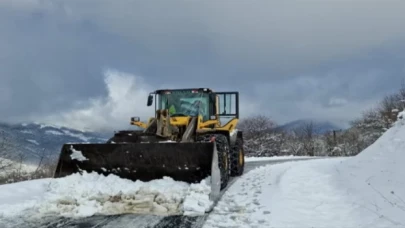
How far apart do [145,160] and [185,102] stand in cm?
350

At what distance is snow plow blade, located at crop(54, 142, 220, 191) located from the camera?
7.36m

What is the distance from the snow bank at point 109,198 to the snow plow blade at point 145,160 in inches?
7.4

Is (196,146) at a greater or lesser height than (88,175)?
greater

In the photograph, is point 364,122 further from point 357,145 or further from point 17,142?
point 17,142

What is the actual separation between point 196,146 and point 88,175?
2125mm

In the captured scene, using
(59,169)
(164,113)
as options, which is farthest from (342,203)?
(59,169)

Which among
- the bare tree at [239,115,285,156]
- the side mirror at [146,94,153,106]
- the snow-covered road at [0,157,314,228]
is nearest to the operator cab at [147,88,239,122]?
the side mirror at [146,94,153,106]

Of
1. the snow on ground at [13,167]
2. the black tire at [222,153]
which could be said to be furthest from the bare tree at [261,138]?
the black tire at [222,153]

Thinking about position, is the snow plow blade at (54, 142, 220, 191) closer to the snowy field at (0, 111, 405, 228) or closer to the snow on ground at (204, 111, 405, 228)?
the snowy field at (0, 111, 405, 228)

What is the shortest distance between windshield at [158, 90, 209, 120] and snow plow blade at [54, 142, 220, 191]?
3.11 m

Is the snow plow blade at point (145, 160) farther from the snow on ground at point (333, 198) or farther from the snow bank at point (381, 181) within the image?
the snow bank at point (381, 181)

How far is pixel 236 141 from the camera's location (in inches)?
479

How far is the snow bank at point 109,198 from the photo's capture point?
6.37 metres

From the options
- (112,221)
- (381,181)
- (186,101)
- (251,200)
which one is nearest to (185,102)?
(186,101)
